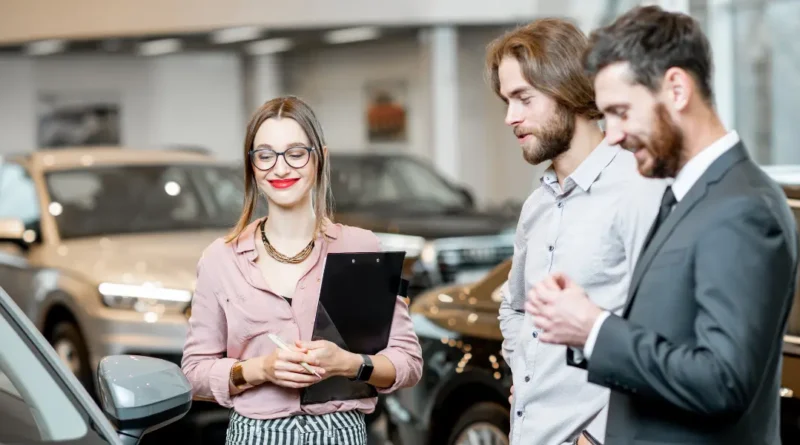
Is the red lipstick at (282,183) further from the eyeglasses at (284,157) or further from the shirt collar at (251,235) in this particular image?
the shirt collar at (251,235)

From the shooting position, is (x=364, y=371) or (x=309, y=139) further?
(x=309, y=139)

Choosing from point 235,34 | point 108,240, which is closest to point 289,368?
point 108,240

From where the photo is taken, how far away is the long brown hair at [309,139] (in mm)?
3656

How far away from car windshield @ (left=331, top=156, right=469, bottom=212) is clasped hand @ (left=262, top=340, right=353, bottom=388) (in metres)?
9.48

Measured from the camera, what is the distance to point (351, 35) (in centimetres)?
2303

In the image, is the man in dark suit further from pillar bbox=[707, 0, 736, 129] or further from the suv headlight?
pillar bbox=[707, 0, 736, 129]

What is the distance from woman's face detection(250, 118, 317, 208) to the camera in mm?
3605

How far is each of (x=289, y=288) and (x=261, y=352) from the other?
0.18 m

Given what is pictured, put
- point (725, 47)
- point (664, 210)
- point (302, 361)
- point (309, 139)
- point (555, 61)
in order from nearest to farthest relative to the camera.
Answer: point (664, 210)
point (302, 361)
point (555, 61)
point (309, 139)
point (725, 47)

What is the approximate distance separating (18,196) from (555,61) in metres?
6.82

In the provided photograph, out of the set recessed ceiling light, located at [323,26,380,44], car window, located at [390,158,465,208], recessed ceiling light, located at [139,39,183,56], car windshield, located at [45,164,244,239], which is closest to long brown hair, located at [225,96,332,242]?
car windshield, located at [45,164,244,239]

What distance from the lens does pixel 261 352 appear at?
3594mm

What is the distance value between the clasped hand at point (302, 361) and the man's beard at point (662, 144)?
3.60 ft

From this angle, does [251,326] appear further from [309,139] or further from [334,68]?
[334,68]
